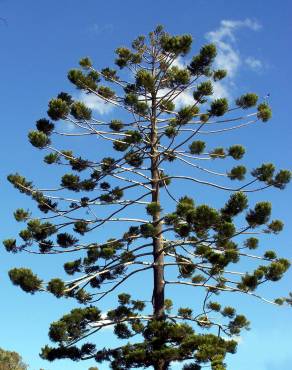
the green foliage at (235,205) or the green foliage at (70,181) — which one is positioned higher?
the green foliage at (70,181)

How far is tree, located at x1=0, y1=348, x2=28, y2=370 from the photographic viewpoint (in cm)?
4600

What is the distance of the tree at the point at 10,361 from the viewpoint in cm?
4600

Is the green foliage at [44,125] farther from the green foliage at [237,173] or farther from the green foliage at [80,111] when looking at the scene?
the green foliage at [237,173]

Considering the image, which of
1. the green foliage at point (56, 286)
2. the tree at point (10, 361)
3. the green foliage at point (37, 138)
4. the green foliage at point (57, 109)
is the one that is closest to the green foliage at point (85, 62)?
the green foliage at point (57, 109)

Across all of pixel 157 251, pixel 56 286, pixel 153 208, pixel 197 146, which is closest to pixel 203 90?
pixel 197 146

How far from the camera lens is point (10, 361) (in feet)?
154

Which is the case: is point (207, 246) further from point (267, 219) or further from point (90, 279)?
point (90, 279)

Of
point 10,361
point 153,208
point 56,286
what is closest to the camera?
point 56,286

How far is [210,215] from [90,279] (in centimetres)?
409

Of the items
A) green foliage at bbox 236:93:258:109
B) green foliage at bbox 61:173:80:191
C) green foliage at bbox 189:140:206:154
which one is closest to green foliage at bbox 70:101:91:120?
green foliage at bbox 61:173:80:191

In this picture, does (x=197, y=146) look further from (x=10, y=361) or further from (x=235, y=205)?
(x=10, y=361)

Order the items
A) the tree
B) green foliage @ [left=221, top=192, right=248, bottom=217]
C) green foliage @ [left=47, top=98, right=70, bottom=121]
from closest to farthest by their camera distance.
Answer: green foliage @ [left=221, top=192, right=248, bottom=217], green foliage @ [left=47, top=98, right=70, bottom=121], the tree

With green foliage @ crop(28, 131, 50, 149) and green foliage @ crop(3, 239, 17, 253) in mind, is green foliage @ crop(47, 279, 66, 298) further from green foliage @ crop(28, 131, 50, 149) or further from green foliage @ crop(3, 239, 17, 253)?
green foliage @ crop(28, 131, 50, 149)

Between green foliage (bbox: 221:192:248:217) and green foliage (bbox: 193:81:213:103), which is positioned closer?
green foliage (bbox: 221:192:248:217)
